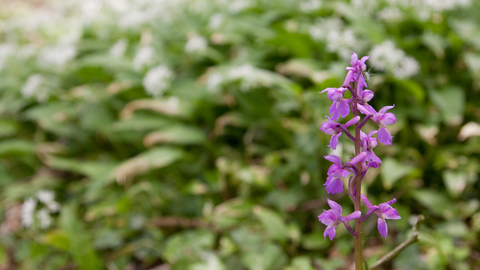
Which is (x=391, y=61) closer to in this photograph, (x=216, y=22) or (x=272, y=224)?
(x=272, y=224)

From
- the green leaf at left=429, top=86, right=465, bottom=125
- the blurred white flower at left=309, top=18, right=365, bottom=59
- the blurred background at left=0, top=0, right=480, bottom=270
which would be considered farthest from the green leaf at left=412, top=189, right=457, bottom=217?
the blurred white flower at left=309, top=18, right=365, bottom=59

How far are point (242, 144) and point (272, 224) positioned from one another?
39.4 inches

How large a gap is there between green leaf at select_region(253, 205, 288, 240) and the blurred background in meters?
0.01

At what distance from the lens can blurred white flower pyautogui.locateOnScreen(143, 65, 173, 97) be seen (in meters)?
2.84

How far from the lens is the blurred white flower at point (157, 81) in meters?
2.84

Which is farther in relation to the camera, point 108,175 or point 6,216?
point 6,216

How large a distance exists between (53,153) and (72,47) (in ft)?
4.13

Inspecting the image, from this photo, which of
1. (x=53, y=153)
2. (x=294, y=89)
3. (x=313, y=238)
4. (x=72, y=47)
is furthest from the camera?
(x=72, y=47)

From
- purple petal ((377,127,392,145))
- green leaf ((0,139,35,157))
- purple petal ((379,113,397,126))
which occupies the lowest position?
purple petal ((377,127,392,145))

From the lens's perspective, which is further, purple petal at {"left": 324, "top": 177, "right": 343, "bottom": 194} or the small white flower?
the small white flower

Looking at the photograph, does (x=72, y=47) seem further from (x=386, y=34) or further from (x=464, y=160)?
(x=464, y=160)

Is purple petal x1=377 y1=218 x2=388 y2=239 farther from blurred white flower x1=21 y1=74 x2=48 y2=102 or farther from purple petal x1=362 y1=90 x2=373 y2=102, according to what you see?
blurred white flower x1=21 y1=74 x2=48 y2=102

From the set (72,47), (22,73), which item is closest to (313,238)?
(72,47)

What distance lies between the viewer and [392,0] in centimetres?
283
